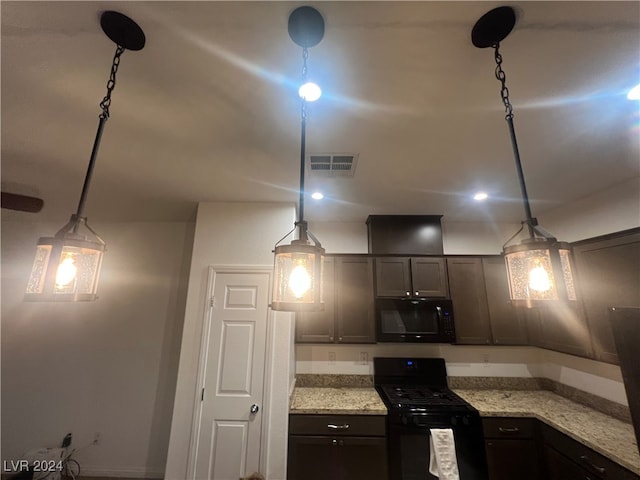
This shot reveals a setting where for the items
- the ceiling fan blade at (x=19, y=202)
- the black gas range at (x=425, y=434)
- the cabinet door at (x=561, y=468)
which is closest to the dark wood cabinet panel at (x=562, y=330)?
the cabinet door at (x=561, y=468)

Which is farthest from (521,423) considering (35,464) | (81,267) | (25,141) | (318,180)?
(35,464)

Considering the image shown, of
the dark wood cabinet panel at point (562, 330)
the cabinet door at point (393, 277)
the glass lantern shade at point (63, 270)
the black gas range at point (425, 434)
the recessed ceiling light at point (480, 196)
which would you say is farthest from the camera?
the cabinet door at point (393, 277)

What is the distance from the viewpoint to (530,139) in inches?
71.6

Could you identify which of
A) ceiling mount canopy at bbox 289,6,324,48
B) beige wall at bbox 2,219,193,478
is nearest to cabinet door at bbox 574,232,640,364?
ceiling mount canopy at bbox 289,6,324,48

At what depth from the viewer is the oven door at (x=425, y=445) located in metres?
2.32

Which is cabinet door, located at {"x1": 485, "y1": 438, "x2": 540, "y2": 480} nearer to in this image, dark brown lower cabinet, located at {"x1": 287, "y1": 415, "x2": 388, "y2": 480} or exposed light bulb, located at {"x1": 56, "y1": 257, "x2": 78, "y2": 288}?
dark brown lower cabinet, located at {"x1": 287, "y1": 415, "x2": 388, "y2": 480}

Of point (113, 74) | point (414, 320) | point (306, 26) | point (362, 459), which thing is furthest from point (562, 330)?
point (113, 74)

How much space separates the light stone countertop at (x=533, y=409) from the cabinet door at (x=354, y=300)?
1.92ft

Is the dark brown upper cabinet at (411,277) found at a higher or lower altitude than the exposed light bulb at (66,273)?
higher

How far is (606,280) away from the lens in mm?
2250

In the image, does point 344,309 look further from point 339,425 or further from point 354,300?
point 339,425

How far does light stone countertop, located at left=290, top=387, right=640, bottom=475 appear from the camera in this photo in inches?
73.3

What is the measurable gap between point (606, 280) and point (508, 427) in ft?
4.90

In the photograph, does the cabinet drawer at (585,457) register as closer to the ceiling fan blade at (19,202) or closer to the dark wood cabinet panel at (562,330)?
the dark wood cabinet panel at (562,330)
